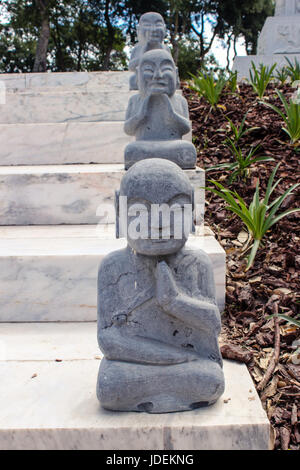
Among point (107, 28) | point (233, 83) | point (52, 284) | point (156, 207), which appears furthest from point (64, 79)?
point (107, 28)

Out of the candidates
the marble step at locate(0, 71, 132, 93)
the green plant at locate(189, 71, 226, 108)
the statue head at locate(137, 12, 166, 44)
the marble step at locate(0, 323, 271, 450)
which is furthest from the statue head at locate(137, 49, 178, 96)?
the marble step at locate(0, 71, 132, 93)

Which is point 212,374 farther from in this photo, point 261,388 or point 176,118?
point 176,118

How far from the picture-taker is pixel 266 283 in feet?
8.79

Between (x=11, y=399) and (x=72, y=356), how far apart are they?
0.42m

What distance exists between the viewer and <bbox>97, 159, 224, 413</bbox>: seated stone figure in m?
1.63

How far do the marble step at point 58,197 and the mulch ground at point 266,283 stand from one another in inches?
24.0

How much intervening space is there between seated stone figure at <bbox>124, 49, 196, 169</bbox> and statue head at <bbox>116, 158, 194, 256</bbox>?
6.48 feet

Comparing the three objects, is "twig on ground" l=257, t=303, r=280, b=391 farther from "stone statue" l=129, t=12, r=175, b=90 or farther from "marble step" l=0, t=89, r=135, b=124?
"stone statue" l=129, t=12, r=175, b=90

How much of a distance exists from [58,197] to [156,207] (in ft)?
6.81

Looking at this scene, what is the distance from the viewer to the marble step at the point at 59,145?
4352 mm

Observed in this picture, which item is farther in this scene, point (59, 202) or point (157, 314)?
point (59, 202)

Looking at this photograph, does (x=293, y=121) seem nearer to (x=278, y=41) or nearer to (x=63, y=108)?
(x=63, y=108)

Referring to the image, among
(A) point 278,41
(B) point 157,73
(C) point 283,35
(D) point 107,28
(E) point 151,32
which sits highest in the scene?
(D) point 107,28

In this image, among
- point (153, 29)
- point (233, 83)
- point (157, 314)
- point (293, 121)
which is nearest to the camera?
point (157, 314)
